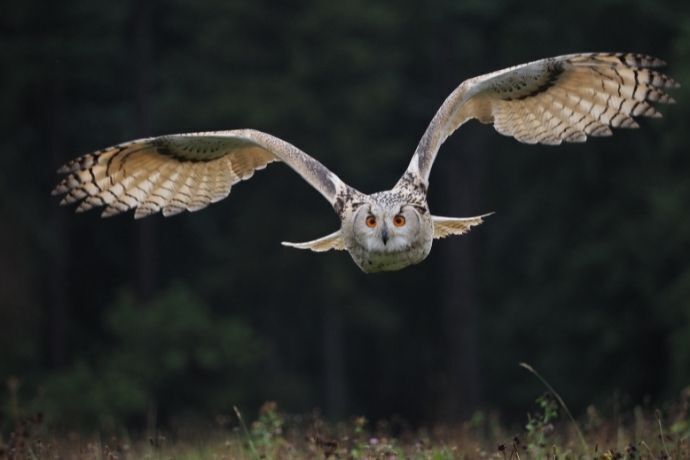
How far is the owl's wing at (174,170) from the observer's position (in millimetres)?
9562

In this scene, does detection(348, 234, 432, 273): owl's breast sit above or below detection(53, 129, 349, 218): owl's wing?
below

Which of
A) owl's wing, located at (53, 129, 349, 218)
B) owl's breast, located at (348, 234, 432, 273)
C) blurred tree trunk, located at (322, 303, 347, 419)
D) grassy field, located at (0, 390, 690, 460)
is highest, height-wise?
owl's wing, located at (53, 129, 349, 218)

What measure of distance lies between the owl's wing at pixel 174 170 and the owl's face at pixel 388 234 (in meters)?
0.62

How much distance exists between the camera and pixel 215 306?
32.2 meters

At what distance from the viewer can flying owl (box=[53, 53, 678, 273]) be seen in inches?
341

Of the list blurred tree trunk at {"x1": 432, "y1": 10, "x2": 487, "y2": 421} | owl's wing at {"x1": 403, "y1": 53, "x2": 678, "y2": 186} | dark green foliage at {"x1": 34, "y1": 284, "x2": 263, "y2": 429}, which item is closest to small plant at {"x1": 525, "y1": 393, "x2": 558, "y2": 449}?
owl's wing at {"x1": 403, "y1": 53, "x2": 678, "y2": 186}

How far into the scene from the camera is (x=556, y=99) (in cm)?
1001

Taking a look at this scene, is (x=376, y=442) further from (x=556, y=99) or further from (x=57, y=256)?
(x=57, y=256)

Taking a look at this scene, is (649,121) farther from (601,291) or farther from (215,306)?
(215,306)

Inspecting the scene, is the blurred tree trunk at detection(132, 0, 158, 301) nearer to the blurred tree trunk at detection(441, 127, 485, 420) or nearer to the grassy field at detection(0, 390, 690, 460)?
the blurred tree trunk at detection(441, 127, 485, 420)

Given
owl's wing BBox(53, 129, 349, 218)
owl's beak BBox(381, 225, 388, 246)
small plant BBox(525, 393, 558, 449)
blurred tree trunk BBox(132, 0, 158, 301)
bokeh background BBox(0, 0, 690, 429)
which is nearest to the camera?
small plant BBox(525, 393, 558, 449)

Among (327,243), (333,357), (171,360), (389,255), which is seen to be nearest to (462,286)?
(333,357)

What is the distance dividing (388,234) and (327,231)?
2227cm

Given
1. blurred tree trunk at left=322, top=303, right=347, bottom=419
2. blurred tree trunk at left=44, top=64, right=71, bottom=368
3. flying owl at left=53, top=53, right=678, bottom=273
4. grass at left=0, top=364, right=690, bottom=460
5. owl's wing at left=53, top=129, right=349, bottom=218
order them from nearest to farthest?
grass at left=0, top=364, right=690, bottom=460 → flying owl at left=53, top=53, right=678, bottom=273 → owl's wing at left=53, top=129, right=349, bottom=218 → blurred tree trunk at left=44, top=64, right=71, bottom=368 → blurred tree trunk at left=322, top=303, right=347, bottom=419
